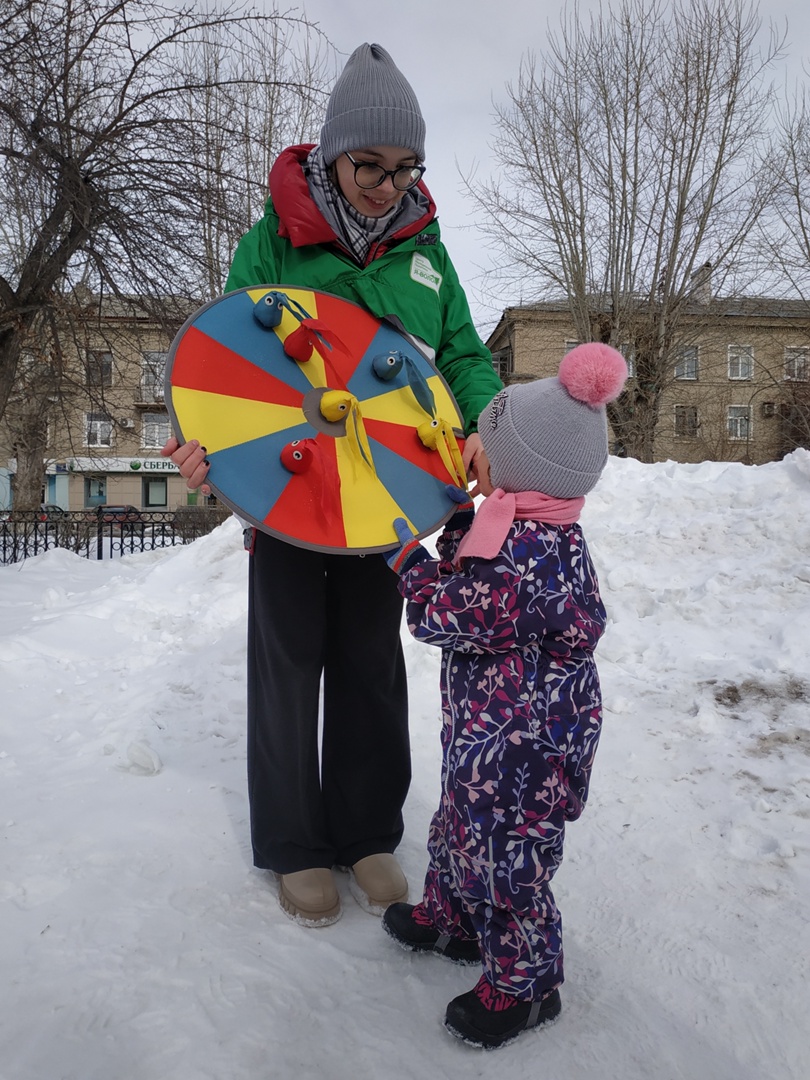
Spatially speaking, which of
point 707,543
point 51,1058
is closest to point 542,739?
point 51,1058

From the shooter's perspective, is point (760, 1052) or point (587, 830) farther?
point (587, 830)

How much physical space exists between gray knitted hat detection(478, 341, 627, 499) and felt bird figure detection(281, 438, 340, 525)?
39cm

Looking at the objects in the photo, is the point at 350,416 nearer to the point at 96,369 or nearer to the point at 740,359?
the point at 96,369

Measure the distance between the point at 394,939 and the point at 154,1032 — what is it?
56cm

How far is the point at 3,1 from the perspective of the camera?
504 cm

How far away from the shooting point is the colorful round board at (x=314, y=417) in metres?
1.69

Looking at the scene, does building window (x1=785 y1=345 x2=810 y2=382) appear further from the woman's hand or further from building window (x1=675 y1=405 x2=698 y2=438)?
the woman's hand

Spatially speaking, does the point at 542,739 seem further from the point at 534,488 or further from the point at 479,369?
the point at 479,369

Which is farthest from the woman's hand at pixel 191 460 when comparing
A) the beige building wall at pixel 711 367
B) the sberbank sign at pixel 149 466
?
the sberbank sign at pixel 149 466

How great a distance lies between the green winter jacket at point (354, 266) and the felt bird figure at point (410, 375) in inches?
4.7

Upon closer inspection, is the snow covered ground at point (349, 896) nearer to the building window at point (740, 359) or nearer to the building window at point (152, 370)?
the building window at point (152, 370)

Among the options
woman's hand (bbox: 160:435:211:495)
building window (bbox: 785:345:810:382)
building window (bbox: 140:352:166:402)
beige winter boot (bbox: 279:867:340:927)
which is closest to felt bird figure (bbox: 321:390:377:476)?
woman's hand (bbox: 160:435:211:495)

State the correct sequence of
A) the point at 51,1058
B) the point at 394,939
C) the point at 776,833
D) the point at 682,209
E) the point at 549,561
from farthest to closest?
the point at 682,209, the point at 776,833, the point at 394,939, the point at 549,561, the point at 51,1058

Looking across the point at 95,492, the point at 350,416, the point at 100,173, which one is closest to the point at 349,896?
the point at 350,416
